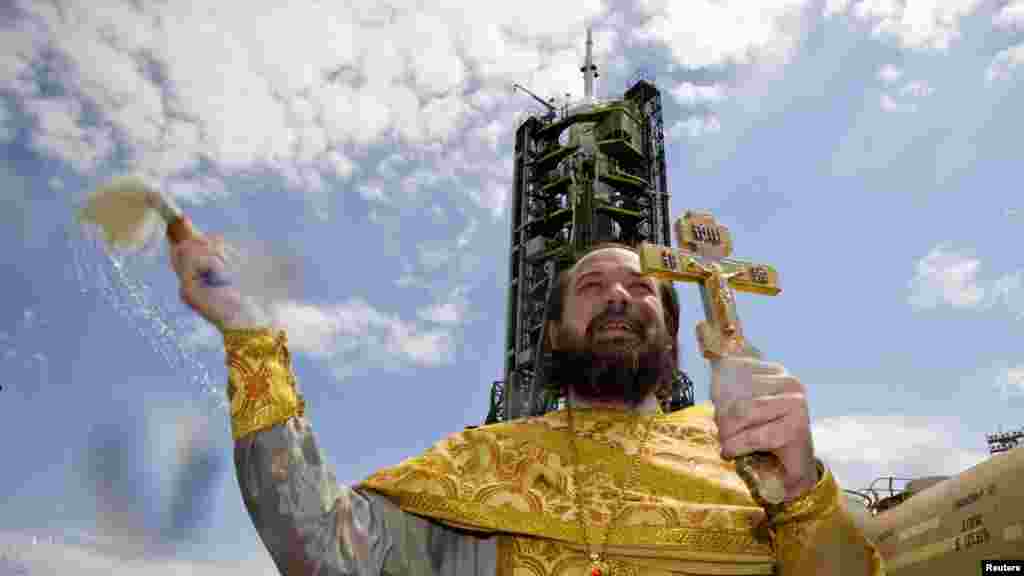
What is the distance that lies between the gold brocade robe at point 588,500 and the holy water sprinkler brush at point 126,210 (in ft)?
4.75

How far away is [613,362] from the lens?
3.92m

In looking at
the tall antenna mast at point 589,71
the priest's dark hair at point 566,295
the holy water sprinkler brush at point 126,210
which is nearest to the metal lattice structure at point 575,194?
the tall antenna mast at point 589,71

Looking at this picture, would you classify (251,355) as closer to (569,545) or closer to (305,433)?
(305,433)

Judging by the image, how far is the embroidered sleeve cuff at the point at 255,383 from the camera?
2877 mm

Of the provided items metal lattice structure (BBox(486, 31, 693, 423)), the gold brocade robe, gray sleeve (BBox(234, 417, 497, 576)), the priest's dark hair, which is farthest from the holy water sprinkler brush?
metal lattice structure (BBox(486, 31, 693, 423))

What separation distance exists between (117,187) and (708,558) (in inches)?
106

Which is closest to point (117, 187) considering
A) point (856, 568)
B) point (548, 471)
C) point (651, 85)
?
point (548, 471)

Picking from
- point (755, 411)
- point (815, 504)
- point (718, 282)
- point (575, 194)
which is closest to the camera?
point (755, 411)

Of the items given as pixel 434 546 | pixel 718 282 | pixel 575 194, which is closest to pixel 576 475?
pixel 434 546

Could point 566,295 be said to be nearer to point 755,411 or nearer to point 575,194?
point 755,411

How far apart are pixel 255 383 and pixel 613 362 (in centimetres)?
176

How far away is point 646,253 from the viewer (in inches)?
125

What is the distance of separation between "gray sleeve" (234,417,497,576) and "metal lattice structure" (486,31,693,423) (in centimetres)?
3302

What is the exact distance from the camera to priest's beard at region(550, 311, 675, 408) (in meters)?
3.93
